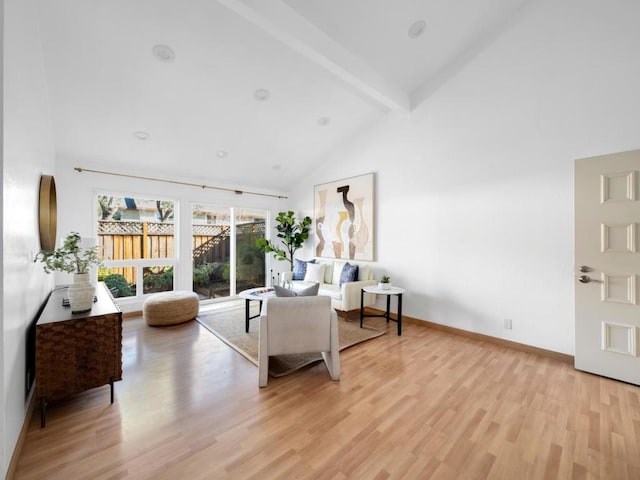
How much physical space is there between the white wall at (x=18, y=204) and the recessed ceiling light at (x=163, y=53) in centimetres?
86

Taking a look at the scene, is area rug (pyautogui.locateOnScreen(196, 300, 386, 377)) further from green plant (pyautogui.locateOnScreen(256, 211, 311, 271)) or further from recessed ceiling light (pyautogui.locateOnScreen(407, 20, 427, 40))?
recessed ceiling light (pyautogui.locateOnScreen(407, 20, 427, 40))

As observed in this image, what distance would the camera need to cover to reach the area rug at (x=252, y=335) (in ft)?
8.78

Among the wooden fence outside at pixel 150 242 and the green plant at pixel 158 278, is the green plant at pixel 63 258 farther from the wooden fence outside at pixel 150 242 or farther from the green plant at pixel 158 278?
the green plant at pixel 158 278

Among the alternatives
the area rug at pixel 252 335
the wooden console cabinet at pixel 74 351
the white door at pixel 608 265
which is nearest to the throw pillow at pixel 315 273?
the area rug at pixel 252 335

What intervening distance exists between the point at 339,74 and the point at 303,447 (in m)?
3.51

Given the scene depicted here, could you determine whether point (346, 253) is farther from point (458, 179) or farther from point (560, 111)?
point (560, 111)

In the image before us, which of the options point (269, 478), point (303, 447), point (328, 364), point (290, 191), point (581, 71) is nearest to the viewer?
point (269, 478)

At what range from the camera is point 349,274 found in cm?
434

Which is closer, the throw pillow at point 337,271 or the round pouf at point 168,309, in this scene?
the round pouf at point 168,309

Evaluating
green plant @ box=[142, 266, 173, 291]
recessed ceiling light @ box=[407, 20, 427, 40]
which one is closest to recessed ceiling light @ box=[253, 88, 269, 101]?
recessed ceiling light @ box=[407, 20, 427, 40]

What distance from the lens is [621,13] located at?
8.11 feet

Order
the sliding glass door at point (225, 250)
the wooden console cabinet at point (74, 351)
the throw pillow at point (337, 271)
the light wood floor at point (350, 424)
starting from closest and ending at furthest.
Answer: the light wood floor at point (350, 424)
the wooden console cabinet at point (74, 351)
the throw pillow at point (337, 271)
the sliding glass door at point (225, 250)

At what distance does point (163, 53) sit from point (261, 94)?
1128mm

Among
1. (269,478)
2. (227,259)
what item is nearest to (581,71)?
(269,478)
